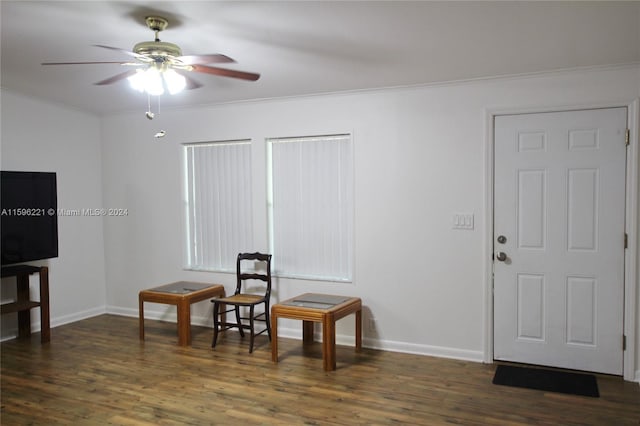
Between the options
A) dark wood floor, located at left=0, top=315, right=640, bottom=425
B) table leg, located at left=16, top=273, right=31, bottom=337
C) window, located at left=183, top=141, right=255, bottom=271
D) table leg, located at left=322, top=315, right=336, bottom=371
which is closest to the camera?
dark wood floor, located at left=0, top=315, right=640, bottom=425

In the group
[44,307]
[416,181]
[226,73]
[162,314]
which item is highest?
[226,73]

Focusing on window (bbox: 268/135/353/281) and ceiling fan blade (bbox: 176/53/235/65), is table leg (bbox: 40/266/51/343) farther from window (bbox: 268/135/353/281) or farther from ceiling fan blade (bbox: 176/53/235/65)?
ceiling fan blade (bbox: 176/53/235/65)

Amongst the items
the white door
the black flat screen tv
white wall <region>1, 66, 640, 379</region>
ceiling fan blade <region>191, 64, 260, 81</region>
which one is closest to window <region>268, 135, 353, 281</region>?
white wall <region>1, 66, 640, 379</region>

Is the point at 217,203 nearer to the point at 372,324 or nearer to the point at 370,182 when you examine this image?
the point at 370,182

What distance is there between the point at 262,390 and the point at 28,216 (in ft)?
9.50

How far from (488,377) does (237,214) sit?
2.83 meters

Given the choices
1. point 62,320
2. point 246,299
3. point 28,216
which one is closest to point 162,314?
point 62,320

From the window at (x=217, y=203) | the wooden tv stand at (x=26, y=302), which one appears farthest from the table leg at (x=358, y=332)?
the wooden tv stand at (x=26, y=302)

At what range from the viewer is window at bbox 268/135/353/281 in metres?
4.72

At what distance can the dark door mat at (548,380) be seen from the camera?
357cm

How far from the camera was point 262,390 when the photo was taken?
364cm

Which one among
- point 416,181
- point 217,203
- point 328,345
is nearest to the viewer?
point 328,345

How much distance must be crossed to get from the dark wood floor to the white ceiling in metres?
2.34

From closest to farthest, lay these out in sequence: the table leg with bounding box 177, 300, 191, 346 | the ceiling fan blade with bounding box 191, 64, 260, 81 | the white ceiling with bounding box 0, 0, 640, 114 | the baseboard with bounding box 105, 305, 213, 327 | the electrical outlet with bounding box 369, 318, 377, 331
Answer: the white ceiling with bounding box 0, 0, 640, 114 → the ceiling fan blade with bounding box 191, 64, 260, 81 → the electrical outlet with bounding box 369, 318, 377, 331 → the table leg with bounding box 177, 300, 191, 346 → the baseboard with bounding box 105, 305, 213, 327
